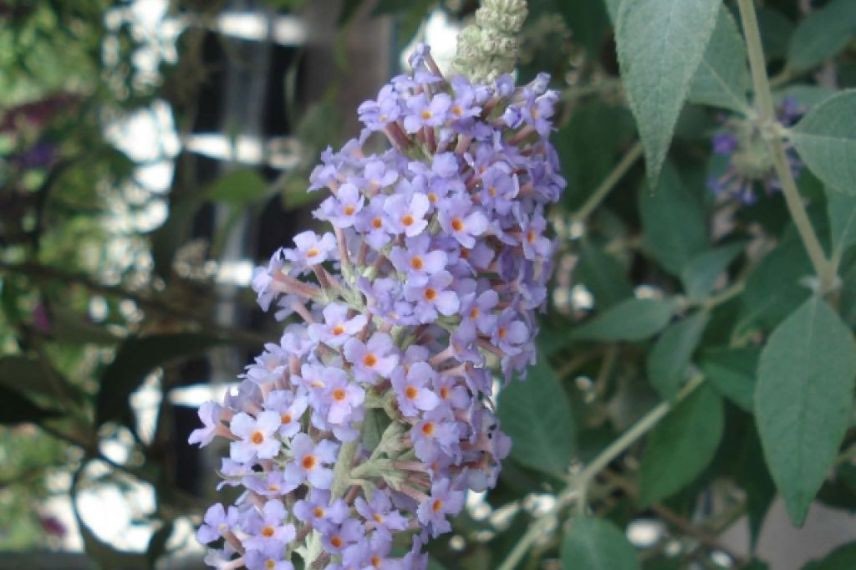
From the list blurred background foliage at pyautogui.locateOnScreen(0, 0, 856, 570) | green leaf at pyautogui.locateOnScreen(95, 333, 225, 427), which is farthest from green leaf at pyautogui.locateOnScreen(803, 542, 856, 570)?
green leaf at pyautogui.locateOnScreen(95, 333, 225, 427)

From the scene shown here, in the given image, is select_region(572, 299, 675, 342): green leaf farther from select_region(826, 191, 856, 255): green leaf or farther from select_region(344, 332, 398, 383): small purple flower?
select_region(344, 332, 398, 383): small purple flower

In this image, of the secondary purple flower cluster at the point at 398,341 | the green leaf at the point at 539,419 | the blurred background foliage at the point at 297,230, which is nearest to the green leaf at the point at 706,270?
the blurred background foliage at the point at 297,230

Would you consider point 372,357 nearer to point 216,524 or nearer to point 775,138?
point 216,524

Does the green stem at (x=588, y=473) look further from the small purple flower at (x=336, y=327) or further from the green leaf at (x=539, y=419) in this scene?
the small purple flower at (x=336, y=327)

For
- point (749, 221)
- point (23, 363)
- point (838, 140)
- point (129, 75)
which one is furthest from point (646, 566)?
point (129, 75)

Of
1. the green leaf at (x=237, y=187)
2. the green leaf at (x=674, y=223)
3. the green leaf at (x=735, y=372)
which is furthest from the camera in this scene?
the green leaf at (x=237, y=187)

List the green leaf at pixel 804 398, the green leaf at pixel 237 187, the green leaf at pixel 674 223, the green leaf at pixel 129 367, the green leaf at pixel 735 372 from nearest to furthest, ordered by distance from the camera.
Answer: the green leaf at pixel 804 398
the green leaf at pixel 735 372
the green leaf at pixel 674 223
the green leaf at pixel 129 367
the green leaf at pixel 237 187

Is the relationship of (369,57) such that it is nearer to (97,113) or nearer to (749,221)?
(97,113)
